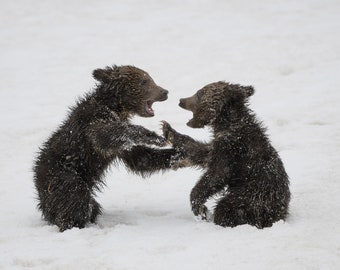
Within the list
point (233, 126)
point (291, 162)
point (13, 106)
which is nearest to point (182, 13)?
point (13, 106)

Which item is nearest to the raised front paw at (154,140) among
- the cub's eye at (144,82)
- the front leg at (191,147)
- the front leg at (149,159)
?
the front leg at (191,147)

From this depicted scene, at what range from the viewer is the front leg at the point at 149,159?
873cm

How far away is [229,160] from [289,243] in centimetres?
154

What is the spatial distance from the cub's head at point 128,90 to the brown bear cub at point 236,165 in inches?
28.5

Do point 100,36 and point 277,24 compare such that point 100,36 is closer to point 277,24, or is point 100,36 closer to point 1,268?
point 277,24

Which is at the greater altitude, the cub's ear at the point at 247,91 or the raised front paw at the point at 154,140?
the cub's ear at the point at 247,91

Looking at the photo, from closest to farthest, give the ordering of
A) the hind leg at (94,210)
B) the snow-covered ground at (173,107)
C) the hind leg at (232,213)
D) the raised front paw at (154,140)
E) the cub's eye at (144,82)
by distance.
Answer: the snow-covered ground at (173,107) → the hind leg at (232,213) → the raised front paw at (154,140) → the hind leg at (94,210) → the cub's eye at (144,82)

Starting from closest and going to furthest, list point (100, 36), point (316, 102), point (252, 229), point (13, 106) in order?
point (252, 229) → point (316, 102) → point (13, 106) → point (100, 36)

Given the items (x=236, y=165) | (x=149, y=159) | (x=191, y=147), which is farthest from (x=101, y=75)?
(x=236, y=165)

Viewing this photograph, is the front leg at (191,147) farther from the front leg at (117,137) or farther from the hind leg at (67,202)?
the hind leg at (67,202)

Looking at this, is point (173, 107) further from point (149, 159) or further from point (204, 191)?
point (204, 191)

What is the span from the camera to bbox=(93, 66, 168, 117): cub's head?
855cm

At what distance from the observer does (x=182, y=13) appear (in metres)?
20.1

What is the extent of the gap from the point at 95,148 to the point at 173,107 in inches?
241
